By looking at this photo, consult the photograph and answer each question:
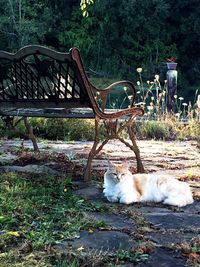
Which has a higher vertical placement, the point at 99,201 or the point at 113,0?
the point at 113,0

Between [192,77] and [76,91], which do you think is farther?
[192,77]

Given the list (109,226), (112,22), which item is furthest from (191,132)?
(112,22)

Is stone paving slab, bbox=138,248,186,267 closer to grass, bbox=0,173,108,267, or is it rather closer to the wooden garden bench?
grass, bbox=0,173,108,267

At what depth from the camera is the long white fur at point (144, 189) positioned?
3.04 meters

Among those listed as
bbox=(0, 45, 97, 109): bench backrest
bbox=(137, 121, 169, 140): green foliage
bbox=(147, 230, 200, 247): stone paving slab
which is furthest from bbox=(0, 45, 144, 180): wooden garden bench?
bbox=(137, 121, 169, 140): green foliage

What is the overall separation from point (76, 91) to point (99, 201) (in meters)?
0.83

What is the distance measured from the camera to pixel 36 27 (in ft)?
78.2

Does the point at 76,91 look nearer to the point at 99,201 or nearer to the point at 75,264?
the point at 99,201

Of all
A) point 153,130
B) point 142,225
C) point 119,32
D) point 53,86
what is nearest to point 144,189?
point 142,225

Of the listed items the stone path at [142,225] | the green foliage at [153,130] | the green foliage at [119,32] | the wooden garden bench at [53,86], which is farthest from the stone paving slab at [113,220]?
the green foliage at [119,32]

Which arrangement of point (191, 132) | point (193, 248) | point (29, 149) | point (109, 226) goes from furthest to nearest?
point (191, 132) → point (29, 149) → point (109, 226) → point (193, 248)

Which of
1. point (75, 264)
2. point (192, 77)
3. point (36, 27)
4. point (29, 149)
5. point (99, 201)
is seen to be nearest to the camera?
point (75, 264)

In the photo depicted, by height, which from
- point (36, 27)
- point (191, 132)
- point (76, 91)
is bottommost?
point (191, 132)

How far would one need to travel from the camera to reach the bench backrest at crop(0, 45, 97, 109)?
3258mm
